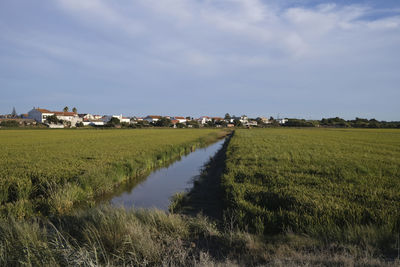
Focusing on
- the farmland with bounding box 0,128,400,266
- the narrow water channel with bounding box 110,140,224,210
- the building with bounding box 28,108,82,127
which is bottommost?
the narrow water channel with bounding box 110,140,224,210

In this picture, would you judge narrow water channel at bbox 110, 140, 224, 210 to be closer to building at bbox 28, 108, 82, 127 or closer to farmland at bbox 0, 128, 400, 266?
farmland at bbox 0, 128, 400, 266

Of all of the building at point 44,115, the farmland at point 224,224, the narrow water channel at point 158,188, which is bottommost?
the narrow water channel at point 158,188

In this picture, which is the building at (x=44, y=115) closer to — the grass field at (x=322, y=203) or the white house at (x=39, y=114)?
the white house at (x=39, y=114)

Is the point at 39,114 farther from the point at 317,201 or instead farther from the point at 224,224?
the point at 317,201

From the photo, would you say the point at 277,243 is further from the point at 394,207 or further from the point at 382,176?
the point at 382,176

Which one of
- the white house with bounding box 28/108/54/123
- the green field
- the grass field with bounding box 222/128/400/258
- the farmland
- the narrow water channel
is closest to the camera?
the farmland

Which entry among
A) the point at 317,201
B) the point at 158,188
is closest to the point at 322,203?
the point at 317,201

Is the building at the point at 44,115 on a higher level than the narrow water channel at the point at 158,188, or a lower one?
higher

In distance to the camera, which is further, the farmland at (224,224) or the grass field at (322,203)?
the grass field at (322,203)

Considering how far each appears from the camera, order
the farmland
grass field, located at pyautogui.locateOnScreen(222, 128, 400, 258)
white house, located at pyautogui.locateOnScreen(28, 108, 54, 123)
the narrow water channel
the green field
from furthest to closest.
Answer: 1. white house, located at pyautogui.locateOnScreen(28, 108, 54, 123)
2. the narrow water channel
3. the green field
4. grass field, located at pyautogui.locateOnScreen(222, 128, 400, 258)
5. the farmland

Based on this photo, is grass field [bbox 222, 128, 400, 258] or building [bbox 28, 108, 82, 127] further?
building [bbox 28, 108, 82, 127]

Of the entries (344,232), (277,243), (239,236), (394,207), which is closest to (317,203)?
(344,232)

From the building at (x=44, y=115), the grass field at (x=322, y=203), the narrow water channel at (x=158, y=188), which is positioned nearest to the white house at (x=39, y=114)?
the building at (x=44, y=115)

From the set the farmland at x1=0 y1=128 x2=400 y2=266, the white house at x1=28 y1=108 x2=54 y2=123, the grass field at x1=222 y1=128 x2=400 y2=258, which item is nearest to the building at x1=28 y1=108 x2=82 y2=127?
the white house at x1=28 y1=108 x2=54 y2=123
